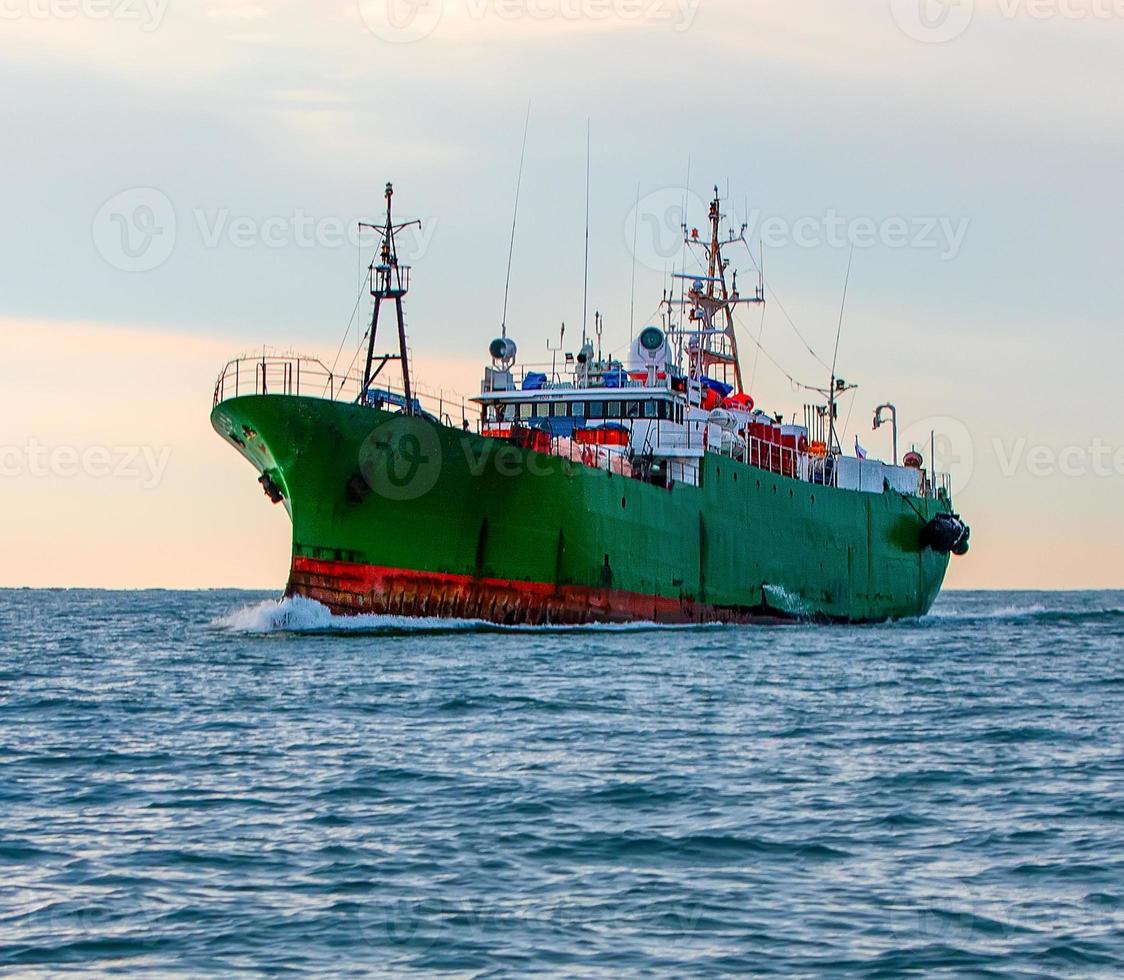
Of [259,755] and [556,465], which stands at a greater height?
[556,465]

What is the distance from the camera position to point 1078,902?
429 inches

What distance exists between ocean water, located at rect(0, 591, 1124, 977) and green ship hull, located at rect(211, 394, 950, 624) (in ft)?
27.7

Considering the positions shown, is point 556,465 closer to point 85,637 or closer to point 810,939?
point 85,637

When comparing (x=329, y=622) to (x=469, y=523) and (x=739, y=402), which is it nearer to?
(x=469, y=523)

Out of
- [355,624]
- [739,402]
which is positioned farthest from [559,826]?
[739,402]

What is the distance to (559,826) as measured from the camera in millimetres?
13211

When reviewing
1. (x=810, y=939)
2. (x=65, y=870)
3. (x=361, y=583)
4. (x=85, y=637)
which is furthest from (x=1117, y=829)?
(x=85, y=637)

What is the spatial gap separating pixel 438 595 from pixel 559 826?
2230 centimetres

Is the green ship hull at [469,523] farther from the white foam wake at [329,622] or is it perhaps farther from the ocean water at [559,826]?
the ocean water at [559,826]

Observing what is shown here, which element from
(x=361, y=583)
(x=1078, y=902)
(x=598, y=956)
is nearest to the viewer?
(x=598, y=956)

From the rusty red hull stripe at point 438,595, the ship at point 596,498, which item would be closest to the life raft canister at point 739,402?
the ship at point 596,498

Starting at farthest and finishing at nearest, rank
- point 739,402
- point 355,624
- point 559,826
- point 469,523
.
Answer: point 739,402
point 469,523
point 355,624
point 559,826

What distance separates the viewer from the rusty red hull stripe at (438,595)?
34594mm

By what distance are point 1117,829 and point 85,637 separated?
116ft
